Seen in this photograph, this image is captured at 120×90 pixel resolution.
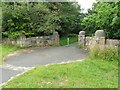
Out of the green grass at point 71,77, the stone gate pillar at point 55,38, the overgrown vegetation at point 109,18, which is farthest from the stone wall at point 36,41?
the green grass at point 71,77

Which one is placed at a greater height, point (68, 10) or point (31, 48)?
point (68, 10)

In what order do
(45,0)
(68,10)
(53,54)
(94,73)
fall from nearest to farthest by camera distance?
1. (94,73)
2. (53,54)
3. (45,0)
4. (68,10)

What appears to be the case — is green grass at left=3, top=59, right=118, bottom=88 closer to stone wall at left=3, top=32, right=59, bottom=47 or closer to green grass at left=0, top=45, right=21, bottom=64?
green grass at left=0, top=45, right=21, bottom=64

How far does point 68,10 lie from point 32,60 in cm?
1076

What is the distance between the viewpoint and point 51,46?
60.1 ft

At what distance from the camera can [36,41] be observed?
17.8 m

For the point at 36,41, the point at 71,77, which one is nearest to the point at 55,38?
the point at 36,41

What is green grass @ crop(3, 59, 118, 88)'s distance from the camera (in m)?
7.65

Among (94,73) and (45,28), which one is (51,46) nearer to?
(45,28)

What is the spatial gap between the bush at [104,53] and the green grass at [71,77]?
0.96 m

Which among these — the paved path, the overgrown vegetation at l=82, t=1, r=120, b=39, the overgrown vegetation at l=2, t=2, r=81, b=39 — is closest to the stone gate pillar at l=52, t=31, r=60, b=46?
the overgrown vegetation at l=2, t=2, r=81, b=39

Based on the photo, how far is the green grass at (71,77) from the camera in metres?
7.65

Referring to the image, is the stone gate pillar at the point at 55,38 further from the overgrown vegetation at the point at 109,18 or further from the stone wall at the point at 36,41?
the overgrown vegetation at the point at 109,18

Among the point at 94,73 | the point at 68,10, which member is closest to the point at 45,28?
the point at 68,10
